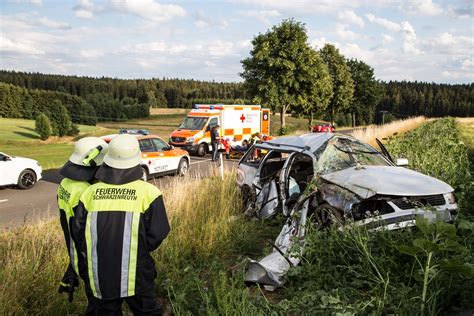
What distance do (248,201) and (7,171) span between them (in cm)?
842

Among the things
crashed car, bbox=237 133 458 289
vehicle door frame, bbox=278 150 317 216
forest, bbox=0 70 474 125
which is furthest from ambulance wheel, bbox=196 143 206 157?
forest, bbox=0 70 474 125

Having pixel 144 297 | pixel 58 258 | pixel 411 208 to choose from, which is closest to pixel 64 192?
pixel 144 297

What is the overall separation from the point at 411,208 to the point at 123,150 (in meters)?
3.38

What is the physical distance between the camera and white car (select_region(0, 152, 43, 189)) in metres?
11.9

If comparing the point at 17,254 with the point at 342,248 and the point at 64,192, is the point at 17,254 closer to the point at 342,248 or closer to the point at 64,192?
the point at 64,192

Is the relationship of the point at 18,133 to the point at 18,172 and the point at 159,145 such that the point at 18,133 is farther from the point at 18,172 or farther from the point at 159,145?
the point at 159,145

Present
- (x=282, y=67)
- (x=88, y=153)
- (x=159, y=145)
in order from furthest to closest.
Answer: (x=282, y=67) → (x=159, y=145) → (x=88, y=153)

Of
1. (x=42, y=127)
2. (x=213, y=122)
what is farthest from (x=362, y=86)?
(x=42, y=127)

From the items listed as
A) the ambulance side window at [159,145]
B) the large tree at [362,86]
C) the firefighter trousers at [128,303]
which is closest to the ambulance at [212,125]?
the ambulance side window at [159,145]

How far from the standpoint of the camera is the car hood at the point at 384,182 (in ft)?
15.5

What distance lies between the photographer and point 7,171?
39.2ft

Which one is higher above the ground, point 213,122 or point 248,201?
point 213,122

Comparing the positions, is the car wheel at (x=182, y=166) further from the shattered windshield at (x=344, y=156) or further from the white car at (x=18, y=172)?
the shattered windshield at (x=344, y=156)

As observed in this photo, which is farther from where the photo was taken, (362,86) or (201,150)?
(362,86)
